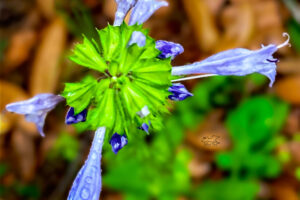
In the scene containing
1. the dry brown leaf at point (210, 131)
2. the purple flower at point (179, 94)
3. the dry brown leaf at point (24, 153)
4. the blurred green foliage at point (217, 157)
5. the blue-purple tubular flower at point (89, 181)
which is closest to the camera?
the blue-purple tubular flower at point (89, 181)

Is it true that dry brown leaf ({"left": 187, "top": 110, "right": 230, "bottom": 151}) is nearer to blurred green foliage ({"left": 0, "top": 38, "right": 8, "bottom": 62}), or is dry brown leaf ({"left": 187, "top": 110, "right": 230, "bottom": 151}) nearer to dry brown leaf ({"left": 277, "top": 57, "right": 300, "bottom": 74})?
dry brown leaf ({"left": 277, "top": 57, "right": 300, "bottom": 74})

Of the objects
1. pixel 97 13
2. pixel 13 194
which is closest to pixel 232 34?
pixel 97 13

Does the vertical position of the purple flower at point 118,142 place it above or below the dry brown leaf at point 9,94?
below

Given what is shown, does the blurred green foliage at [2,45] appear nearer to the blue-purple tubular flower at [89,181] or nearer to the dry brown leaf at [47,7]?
the dry brown leaf at [47,7]

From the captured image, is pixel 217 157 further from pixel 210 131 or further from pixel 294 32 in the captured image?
pixel 294 32

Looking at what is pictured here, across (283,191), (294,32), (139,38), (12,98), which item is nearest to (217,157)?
(283,191)

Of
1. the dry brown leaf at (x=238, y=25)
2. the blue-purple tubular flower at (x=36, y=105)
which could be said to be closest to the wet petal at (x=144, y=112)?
the blue-purple tubular flower at (x=36, y=105)
